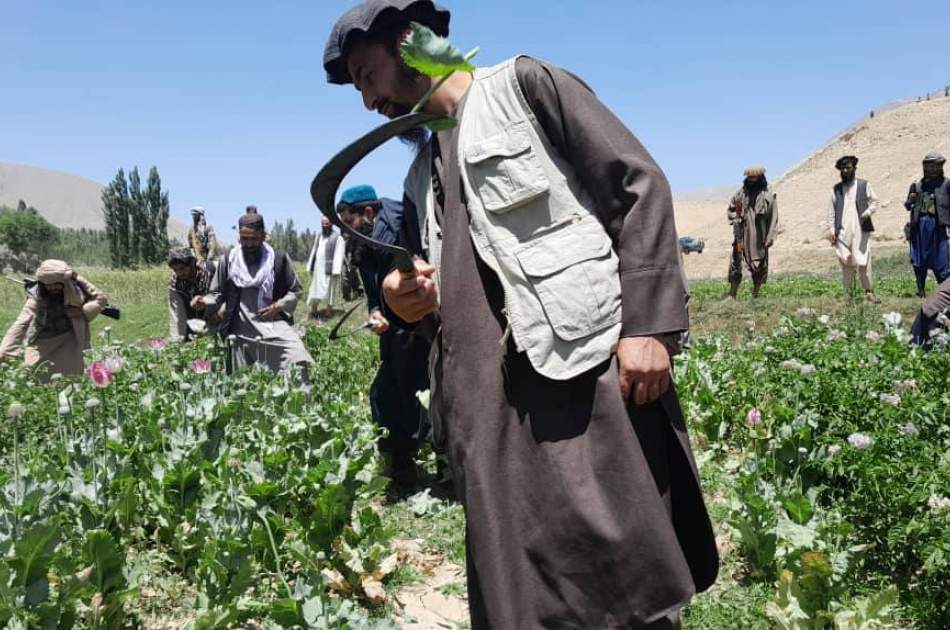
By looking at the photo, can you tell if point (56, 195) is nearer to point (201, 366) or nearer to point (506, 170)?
point (201, 366)

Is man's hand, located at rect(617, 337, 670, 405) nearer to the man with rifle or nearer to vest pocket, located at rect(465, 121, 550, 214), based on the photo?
vest pocket, located at rect(465, 121, 550, 214)

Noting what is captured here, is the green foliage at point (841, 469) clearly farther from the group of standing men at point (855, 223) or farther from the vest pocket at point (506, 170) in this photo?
the group of standing men at point (855, 223)

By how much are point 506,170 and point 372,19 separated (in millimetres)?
486

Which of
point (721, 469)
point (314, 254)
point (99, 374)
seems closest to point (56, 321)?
point (99, 374)

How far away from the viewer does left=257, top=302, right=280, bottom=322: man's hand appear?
6.26 meters

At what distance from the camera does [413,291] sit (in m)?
1.76

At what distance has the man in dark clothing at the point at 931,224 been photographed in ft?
31.4

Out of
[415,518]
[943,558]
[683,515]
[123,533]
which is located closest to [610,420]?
[683,515]

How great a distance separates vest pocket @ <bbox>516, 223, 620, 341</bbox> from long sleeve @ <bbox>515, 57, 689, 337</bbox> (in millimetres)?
32

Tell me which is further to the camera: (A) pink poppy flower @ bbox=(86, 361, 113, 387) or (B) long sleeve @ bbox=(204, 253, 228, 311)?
(B) long sleeve @ bbox=(204, 253, 228, 311)

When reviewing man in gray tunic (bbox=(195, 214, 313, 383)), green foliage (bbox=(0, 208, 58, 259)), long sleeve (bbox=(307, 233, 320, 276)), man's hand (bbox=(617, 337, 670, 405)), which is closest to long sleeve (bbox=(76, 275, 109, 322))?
Answer: man in gray tunic (bbox=(195, 214, 313, 383))

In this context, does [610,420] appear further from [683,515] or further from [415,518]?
[415,518]

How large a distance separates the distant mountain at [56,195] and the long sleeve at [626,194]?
16275cm

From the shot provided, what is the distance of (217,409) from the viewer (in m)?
3.68
